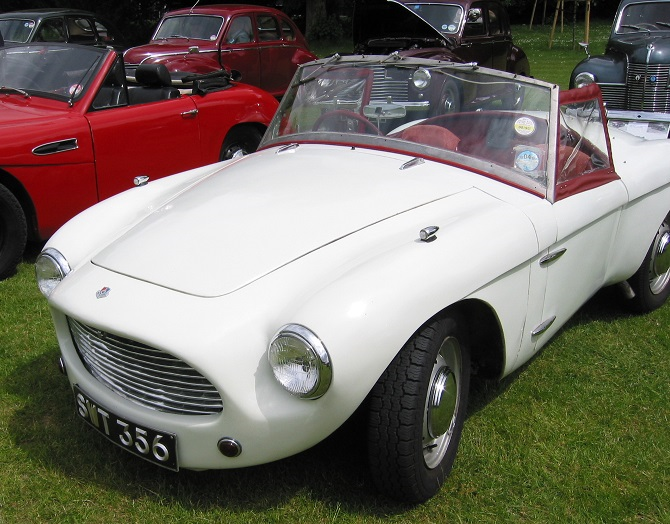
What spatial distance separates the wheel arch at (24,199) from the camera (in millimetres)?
4750

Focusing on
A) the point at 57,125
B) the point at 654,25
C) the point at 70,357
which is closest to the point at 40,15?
the point at 57,125

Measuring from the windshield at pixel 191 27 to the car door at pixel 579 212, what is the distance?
8.07 m

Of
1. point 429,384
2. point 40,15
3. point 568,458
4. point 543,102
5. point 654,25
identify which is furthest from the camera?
point 40,15

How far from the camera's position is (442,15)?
10656 millimetres

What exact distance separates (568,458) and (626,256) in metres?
1.30

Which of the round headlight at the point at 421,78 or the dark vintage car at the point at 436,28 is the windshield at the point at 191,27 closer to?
the dark vintage car at the point at 436,28

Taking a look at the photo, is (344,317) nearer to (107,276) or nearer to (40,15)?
(107,276)

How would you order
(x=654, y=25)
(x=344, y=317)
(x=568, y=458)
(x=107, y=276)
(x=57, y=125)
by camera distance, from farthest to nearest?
(x=654, y=25), (x=57, y=125), (x=568, y=458), (x=107, y=276), (x=344, y=317)

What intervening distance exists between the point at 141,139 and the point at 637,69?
16.4 feet

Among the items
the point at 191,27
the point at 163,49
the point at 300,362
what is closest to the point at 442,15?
the point at 191,27

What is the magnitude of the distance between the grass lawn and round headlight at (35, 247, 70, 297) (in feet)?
2.03

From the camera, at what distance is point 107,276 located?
2.71 meters

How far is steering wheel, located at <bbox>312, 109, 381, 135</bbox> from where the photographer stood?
3.62m

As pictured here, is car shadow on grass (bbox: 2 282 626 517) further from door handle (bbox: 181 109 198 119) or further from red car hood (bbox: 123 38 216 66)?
red car hood (bbox: 123 38 216 66)
